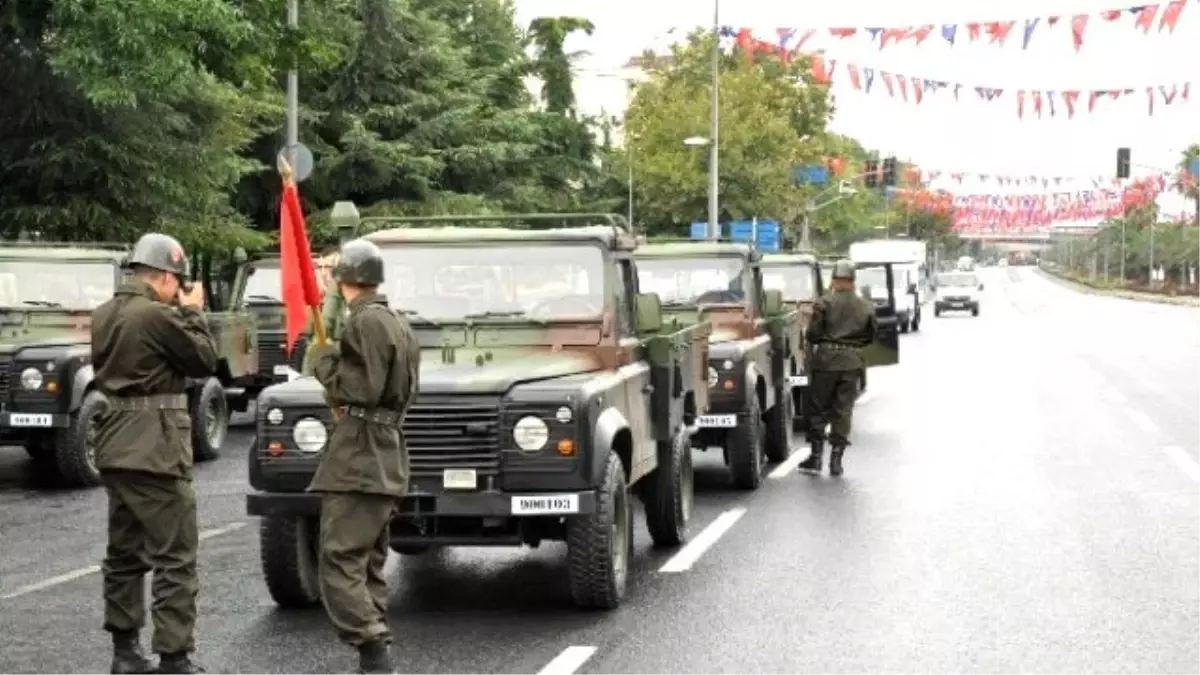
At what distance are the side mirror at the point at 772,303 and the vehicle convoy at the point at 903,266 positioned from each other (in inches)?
1141

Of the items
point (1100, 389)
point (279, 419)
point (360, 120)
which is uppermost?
point (360, 120)

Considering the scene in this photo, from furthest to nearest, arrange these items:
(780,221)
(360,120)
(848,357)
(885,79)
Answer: (780,221) < (885,79) < (360,120) < (848,357)

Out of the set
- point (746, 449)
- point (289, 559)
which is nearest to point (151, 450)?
point (289, 559)

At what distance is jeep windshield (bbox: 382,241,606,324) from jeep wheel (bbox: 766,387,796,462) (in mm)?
6903

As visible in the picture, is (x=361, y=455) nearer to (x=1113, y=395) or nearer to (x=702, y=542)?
(x=702, y=542)

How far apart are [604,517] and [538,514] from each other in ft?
1.33

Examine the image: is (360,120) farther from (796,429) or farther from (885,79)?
(796,429)

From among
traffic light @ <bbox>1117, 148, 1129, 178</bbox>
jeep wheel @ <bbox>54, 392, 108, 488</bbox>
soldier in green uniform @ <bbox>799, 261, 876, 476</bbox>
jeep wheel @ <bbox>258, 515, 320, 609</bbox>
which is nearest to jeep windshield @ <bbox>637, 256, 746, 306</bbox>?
soldier in green uniform @ <bbox>799, 261, 876, 476</bbox>

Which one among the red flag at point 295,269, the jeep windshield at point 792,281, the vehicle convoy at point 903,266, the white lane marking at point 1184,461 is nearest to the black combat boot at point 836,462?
the white lane marking at point 1184,461

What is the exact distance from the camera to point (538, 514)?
9508mm

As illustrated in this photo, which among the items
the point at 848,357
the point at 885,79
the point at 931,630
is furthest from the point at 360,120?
the point at 931,630

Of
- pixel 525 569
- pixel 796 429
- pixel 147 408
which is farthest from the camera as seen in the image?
pixel 796 429

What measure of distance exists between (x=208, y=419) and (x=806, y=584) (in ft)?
32.0

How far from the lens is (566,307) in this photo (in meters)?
11.1
